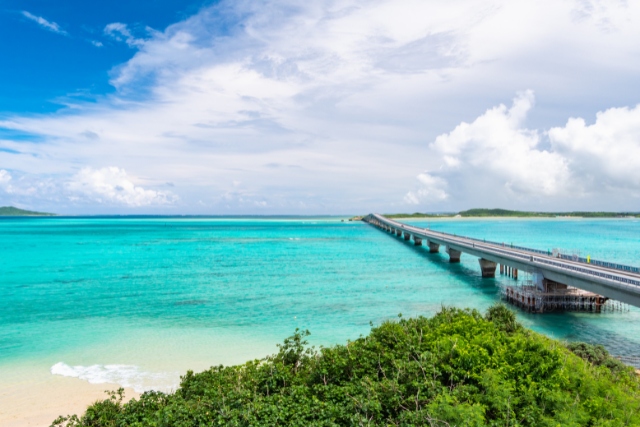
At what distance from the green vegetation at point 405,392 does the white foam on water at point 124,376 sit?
5210 mm

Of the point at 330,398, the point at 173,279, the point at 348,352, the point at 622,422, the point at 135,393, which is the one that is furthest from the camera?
the point at 173,279

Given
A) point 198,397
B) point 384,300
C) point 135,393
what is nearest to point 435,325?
point 198,397

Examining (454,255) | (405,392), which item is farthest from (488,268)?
(405,392)

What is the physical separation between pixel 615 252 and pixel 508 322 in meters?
63.7

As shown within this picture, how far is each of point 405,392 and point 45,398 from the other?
14801 millimetres

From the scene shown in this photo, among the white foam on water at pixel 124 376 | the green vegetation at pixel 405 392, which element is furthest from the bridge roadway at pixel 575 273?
the white foam on water at pixel 124 376

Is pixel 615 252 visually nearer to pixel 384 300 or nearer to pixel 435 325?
pixel 384 300

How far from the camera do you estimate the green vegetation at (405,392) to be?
9055 mm

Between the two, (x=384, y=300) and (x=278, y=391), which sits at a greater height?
(x=278, y=391)

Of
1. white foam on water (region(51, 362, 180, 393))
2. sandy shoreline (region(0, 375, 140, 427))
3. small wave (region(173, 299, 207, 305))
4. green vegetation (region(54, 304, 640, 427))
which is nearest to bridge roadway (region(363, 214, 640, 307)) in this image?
green vegetation (region(54, 304, 640, 427))

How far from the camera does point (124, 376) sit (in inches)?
692

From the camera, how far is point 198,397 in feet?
35.4

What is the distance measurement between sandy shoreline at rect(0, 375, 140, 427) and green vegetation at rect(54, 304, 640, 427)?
5.14 metres

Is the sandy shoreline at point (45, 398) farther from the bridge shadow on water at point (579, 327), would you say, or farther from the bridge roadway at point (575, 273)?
the bridge roadway at point (575, 273)
